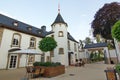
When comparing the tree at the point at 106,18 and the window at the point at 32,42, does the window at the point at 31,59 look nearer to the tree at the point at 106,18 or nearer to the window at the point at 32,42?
the window at the point at 32,42

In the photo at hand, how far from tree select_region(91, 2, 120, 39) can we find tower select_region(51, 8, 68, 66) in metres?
6.59

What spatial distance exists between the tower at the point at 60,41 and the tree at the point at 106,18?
259 inches

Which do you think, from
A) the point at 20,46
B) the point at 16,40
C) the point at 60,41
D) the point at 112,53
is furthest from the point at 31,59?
the point at 112,53

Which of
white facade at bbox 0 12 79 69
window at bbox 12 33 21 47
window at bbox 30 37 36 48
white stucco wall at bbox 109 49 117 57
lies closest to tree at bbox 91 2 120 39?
white stucco wall at bbox 109 49 117 57

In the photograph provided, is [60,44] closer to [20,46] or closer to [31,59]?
[31,59]

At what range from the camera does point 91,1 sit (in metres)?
12.0

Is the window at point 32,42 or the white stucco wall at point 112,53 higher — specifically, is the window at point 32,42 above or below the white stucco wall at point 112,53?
above

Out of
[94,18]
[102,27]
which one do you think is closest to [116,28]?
[102,27]

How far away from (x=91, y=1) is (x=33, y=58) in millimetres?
13037

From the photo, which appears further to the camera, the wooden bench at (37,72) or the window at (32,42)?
the window at (32,42)

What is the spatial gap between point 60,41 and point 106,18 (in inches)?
394

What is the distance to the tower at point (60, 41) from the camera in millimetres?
18562

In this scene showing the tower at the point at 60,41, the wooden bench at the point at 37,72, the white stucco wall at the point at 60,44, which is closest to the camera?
the wooden bench at the point at 37,72

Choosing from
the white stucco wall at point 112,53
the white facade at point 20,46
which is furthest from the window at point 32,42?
the white stucco wall at point 112,53
